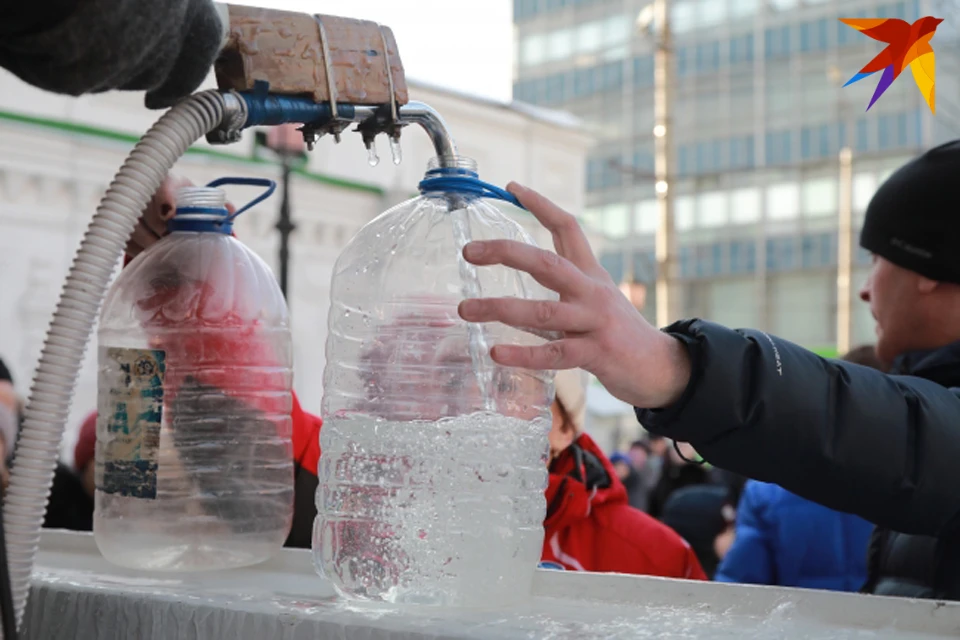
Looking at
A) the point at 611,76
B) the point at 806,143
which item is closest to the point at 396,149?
the point at 806,143

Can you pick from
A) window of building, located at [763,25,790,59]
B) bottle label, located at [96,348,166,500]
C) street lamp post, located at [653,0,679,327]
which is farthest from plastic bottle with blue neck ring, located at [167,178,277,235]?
window of building, located at [763,25,790,59]

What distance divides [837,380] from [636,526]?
44.3 inches

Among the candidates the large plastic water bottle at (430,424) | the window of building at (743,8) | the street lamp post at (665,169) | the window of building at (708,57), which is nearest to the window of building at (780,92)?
the window of building at (708,57)

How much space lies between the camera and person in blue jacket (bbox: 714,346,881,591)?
117 inches

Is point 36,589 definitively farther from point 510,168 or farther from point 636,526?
point 510,168

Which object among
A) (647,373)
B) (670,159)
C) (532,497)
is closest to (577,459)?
(532,497)

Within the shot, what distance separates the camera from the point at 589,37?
34.9 metres

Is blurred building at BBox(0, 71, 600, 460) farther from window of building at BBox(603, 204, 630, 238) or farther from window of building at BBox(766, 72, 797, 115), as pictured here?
window of building at BBox(766, 72, 797, 115)

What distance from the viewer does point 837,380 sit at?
4.41 ft

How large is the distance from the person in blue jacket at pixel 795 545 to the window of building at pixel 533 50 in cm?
3404

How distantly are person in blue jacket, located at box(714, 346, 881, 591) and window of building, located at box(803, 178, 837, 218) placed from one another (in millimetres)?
29842

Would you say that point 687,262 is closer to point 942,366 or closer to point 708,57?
point 708,57

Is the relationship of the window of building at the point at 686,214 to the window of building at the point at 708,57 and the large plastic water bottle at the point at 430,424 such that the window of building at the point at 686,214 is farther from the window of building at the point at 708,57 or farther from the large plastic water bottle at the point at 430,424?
the large plastic water bottle at the point at 430,424

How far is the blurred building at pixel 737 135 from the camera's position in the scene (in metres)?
30.7
